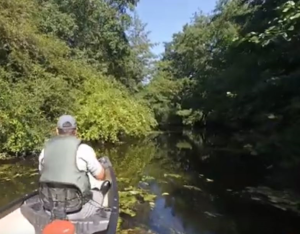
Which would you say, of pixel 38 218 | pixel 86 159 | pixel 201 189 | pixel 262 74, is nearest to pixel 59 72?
pixel 201 189

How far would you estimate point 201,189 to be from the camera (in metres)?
11.3

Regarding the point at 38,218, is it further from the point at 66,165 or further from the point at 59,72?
the point at 59,72

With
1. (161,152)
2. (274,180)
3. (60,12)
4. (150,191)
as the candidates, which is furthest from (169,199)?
(60,12)

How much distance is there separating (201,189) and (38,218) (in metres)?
6.89

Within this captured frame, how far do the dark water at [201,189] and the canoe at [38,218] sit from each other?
2.26m

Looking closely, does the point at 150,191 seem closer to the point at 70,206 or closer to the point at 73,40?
the point at 70,206

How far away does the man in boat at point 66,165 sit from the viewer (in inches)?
180

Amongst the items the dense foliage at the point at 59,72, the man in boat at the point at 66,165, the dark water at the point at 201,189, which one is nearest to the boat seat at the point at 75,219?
the man in boat at the point at 66,165

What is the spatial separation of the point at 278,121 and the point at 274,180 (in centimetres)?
188

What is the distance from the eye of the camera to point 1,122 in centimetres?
1258

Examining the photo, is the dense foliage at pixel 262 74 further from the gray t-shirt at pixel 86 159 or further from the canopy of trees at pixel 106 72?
the gray t-shirt at pixel 86 159

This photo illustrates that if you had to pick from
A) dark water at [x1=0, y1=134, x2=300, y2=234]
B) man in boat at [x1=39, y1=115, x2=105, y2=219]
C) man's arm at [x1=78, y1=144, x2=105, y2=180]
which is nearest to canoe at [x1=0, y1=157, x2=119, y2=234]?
Answer: man in boat at [x1=39, y1=115, x2=105, y2=219]

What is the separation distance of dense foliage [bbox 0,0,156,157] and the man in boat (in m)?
8.64

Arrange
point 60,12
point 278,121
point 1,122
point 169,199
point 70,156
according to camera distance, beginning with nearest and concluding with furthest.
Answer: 1. point 70,156
2. point 169,199
3. point 278,121
4. point 1,122
5. point 60,12
